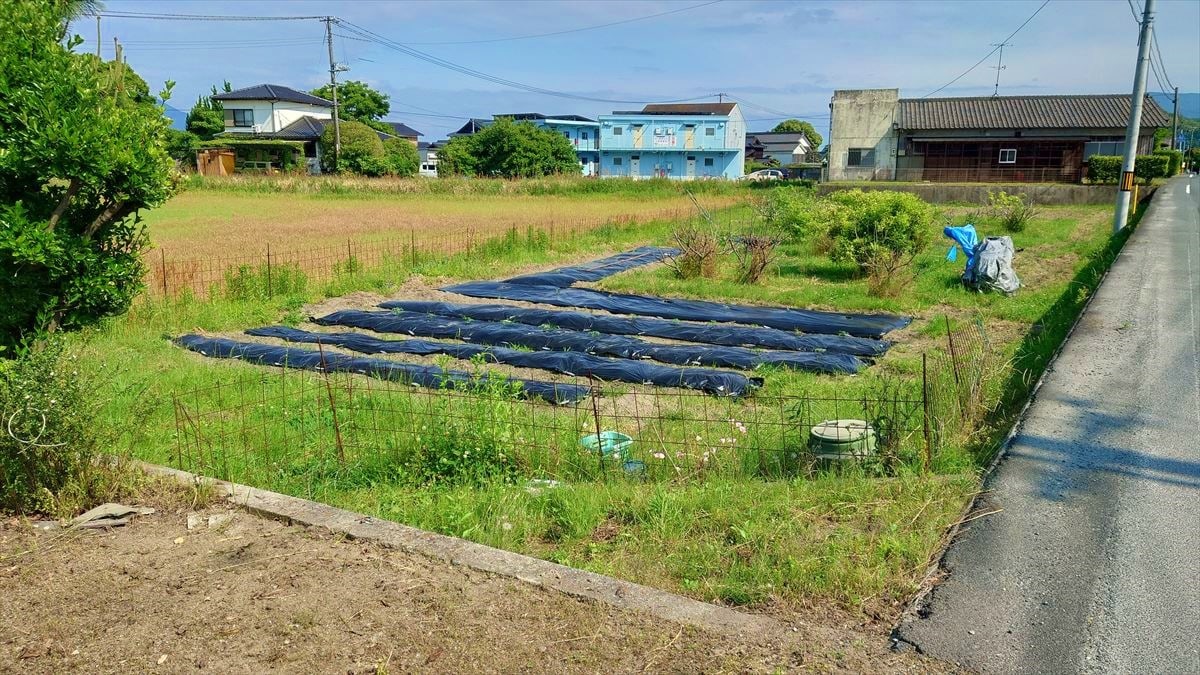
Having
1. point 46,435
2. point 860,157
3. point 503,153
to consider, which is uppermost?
point 503,153

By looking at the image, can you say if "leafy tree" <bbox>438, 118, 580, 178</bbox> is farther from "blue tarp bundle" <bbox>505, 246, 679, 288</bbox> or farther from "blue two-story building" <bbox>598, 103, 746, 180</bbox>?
"blue tarp bundle" <bbox>505, 246, 679, 288</bbox>

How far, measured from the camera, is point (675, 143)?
54.7m

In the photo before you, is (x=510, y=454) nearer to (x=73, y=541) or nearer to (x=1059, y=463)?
(x=73, y=541)

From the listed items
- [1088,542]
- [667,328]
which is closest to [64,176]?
[1088,542]

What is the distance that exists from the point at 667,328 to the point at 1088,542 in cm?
628

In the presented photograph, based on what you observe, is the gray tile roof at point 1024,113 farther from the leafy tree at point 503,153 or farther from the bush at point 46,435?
the bush at point 46,435

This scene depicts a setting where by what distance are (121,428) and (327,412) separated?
5.14ft

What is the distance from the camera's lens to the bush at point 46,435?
3.64 m

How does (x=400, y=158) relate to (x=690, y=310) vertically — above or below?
above

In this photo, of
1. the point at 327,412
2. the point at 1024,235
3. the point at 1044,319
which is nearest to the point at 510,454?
the point at 327,412

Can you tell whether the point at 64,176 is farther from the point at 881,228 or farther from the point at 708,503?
the point at 881,228

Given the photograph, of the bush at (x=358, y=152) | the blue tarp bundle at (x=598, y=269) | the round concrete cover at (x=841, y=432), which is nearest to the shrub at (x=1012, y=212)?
the blue tarp bundle at (x=598, y=269)

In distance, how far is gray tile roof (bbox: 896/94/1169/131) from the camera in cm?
3228

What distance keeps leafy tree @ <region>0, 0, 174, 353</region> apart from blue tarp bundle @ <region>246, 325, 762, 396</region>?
7.53ft
